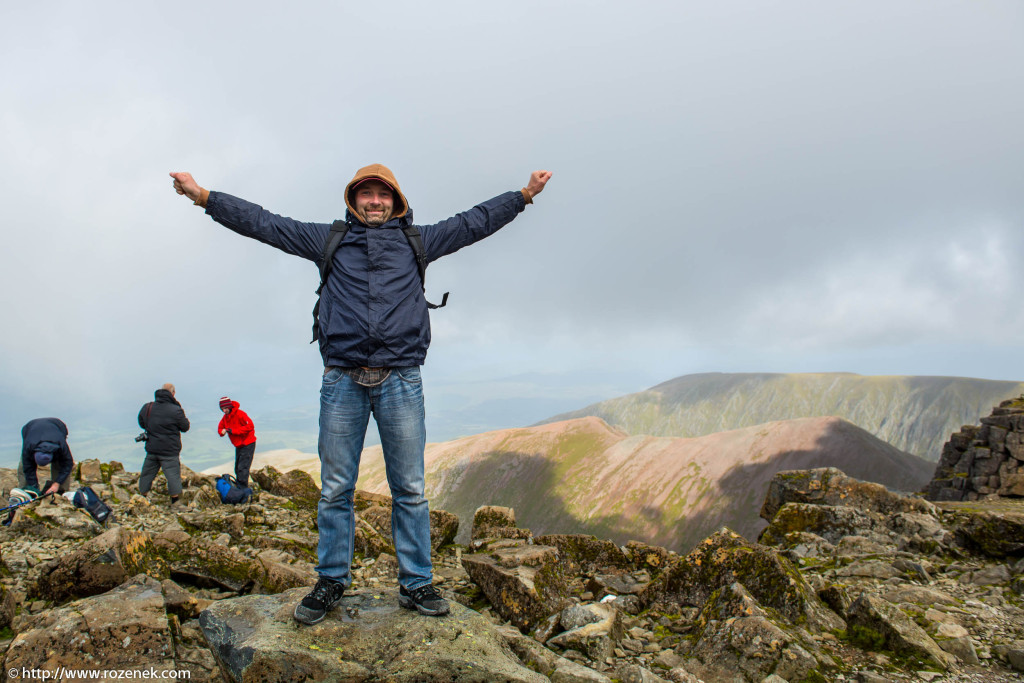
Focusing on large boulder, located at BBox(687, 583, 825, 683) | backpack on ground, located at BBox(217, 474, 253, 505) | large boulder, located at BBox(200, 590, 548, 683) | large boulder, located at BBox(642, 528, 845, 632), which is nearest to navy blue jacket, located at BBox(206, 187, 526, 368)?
large boulder, located at BBox(200, 590, 548, 683)

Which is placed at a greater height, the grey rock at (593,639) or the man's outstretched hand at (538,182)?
the man's outstretched hand at (538,182)

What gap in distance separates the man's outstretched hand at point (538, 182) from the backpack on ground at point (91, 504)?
9.66 meters

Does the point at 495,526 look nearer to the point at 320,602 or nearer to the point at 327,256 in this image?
the point at 320,602

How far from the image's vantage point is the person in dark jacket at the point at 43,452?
Answer: 11.8m

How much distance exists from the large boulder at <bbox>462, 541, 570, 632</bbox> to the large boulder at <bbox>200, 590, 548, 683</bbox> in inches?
67.3

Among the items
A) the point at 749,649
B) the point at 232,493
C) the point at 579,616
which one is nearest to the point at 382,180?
the point at 579,616

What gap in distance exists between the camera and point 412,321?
16.4 feet

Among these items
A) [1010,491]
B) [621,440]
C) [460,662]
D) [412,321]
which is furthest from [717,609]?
[621,440]

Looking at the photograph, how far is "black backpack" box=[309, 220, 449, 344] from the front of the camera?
5.18m

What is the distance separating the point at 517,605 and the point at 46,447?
11.9 m

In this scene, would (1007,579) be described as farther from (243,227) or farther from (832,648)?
(243,227)

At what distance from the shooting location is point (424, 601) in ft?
15.8

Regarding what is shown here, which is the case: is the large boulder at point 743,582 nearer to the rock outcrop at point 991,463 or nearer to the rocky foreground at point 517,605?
the rocky foreground at point 517,605

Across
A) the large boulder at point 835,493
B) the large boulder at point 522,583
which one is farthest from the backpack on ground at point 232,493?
the large boulder at point 835,493
